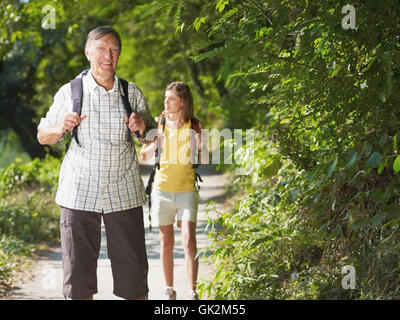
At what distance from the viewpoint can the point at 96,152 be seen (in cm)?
381

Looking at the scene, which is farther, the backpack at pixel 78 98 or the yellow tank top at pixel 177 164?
the yellow tank top at pixel 177 164

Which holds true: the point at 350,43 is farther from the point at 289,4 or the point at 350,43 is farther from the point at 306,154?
the point at 306,154

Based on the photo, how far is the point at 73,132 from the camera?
3.76m

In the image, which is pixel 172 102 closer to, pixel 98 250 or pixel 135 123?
pixel 135 123

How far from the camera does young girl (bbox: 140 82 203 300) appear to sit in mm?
5262

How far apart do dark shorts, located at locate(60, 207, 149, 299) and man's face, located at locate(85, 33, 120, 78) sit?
0.88m

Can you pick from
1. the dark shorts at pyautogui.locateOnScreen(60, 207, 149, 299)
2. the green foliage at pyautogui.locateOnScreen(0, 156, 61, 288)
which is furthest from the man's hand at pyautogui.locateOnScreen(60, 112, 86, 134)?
the green foliage at pyautogui.locateOnScreen(0, 156, 61, 288)

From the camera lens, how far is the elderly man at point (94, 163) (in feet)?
12.4

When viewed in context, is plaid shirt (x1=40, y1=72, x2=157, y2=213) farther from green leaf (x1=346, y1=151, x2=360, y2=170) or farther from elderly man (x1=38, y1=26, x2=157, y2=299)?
green leaf (x1=346, y1=151, x2=360, y2=170)

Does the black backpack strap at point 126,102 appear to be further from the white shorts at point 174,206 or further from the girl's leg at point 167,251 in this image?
the girl's leg at point 167,251

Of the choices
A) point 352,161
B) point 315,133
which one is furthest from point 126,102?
point 352,161

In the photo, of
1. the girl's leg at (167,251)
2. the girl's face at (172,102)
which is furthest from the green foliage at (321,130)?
the girl's face at (172,102)

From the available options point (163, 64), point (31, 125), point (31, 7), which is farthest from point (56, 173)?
point (31, 125)

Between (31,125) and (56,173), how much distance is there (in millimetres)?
11462
